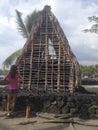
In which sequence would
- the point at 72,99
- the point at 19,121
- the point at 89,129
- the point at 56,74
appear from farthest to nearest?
the point at 56,74 < the point at 72,99 < the point at 19,121 < the point at 89,129

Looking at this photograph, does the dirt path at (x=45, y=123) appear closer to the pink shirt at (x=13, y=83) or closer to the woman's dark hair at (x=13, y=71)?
the pink shirt at (x=13, y=83)

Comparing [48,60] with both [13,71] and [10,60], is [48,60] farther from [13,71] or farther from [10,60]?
[10,60]

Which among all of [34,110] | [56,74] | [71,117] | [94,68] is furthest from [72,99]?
[94,68]

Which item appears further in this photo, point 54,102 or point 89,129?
point 54,102

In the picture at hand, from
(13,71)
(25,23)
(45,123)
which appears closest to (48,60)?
(13,71)

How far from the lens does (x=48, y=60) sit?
15.8 metres

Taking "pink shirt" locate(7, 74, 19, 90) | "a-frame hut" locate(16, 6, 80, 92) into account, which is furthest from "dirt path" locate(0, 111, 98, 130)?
"a-frame hut" locate(16, 6, 80, 92)

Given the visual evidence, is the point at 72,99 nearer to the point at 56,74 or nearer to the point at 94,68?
the point at 56,74

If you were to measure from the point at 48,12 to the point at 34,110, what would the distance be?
5.83 m

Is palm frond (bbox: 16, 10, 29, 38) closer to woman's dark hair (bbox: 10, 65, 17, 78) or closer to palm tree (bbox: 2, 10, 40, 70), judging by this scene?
palm tree (bbox: 2, 10, 40, 70)

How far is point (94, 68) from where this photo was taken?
236 feet

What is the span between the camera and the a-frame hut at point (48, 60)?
606 inches

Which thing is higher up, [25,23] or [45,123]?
[25,23]

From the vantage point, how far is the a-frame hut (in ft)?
50.5
